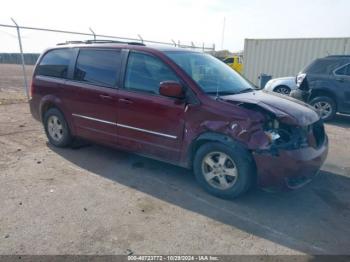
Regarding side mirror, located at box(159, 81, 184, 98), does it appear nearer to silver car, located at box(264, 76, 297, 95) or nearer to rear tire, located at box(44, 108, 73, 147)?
rear tire, located at box(44, 108, 73, 147)

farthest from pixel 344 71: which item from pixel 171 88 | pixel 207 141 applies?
pixel 171 88

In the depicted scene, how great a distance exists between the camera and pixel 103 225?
10.2 feet

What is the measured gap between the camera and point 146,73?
416 centimetres

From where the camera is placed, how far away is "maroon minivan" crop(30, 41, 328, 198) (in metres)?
3.38

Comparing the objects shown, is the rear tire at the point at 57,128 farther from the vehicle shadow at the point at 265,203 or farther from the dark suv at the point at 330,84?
the dark suv at the point at 330,84

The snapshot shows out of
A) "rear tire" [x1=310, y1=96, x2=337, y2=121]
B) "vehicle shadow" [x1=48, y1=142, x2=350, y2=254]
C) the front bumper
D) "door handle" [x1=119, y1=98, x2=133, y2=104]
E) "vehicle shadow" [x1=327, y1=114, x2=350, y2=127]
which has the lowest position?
"vehicle shadow" [x1=327, y1=114, x2=350, y2=127]

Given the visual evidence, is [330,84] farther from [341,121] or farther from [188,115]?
[188,115]

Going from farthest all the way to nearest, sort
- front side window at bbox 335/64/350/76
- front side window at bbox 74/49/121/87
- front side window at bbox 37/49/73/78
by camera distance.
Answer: front side window at bbox 335/64/350/76 < front side window at bbox 37/49/73/78 < front side window at bbox 74/49/121/87

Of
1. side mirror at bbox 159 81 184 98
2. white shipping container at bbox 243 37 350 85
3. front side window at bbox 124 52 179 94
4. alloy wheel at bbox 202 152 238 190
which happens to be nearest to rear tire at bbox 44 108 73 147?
front side window at bbox 124 52 179 94

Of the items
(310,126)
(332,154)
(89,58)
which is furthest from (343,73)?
(89,58)

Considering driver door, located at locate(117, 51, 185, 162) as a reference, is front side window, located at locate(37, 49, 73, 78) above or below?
above

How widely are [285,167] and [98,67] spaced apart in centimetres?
311

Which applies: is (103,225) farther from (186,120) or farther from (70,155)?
(70,155)

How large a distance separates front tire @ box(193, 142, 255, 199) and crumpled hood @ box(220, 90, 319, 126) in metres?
0.56
